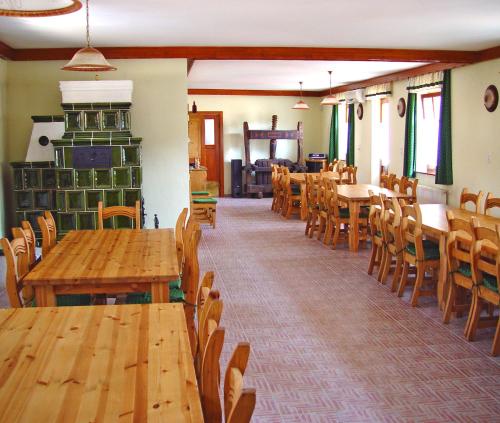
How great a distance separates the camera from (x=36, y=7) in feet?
8.87

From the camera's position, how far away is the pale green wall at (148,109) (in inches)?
309

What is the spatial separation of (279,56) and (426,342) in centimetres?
459

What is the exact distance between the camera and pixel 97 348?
222 cm

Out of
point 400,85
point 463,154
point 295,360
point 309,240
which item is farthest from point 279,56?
point 295,360

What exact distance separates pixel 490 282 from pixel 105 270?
2.55 meters

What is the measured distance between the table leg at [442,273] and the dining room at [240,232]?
0.16ft

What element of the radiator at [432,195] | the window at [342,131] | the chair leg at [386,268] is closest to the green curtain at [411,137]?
the radiator at [432,195]

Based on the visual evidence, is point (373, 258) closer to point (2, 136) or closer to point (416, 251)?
point (416, 251)

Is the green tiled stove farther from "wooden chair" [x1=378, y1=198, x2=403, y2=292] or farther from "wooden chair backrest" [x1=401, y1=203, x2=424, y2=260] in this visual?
"wooden chair backrest" [x1=401, y1=203, x2=424, y2=260]

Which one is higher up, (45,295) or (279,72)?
(279,72)

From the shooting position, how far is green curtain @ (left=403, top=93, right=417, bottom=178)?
34.3 feet

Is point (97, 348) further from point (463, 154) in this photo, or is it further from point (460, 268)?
point (463, 154)

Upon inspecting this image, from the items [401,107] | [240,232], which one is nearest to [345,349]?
[240,232]

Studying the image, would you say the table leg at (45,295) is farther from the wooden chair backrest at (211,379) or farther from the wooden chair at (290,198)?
the wooden chair at (290,198)
